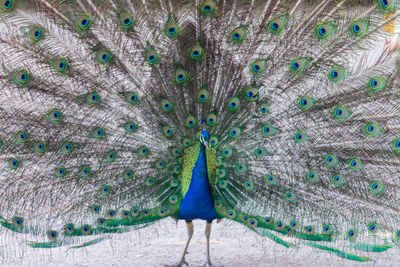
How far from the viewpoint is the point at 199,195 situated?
139 inches

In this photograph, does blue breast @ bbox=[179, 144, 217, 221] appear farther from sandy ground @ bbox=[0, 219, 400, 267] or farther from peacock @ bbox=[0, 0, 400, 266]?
sandy ground @ bbox=[0, 219, 400, 267]

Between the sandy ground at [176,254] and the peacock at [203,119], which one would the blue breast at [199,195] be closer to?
the peacock at [203,119]

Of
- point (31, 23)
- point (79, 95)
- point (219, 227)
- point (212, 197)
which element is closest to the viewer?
point (31, 23)

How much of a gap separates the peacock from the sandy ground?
18.8 inches

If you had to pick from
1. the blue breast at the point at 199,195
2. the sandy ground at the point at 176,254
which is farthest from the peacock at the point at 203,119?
the sandy ground at the point at 176,254

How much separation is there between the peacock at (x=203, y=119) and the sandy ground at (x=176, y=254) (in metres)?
0.48

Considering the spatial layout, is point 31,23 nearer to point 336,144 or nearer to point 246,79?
point 246,79

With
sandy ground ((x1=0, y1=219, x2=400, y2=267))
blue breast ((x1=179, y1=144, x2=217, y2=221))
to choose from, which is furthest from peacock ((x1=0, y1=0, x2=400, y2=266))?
sandy ground ((x1=0, y1=219, x2=400, y2=267))

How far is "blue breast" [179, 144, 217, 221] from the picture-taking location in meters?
3.52

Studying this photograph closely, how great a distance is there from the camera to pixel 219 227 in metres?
5.02

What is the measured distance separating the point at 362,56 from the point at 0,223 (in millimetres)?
2807

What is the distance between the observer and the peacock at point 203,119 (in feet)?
10.7

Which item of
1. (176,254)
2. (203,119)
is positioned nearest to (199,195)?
(203,119)

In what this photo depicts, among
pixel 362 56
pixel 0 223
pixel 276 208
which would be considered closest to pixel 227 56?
pixel 362 56
